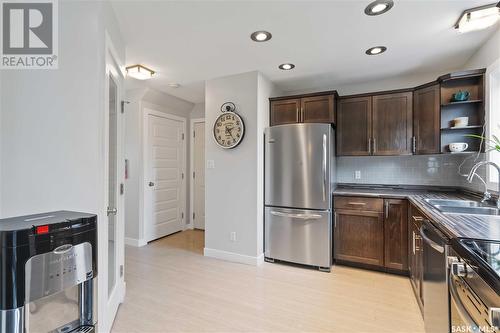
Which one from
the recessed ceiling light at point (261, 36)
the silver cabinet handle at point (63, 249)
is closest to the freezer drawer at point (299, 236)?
the recessed ceiling light at point (261, 36)

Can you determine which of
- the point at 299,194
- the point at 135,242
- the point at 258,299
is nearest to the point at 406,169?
the point at 299,194

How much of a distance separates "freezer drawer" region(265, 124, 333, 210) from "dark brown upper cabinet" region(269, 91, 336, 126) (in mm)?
280

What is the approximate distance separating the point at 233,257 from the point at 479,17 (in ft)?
11.0

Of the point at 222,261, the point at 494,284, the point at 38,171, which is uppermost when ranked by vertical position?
the point at 38,171

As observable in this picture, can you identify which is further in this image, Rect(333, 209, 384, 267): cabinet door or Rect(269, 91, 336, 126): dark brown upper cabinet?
Rect(269, 91, 336, 126): dark brown upper cabinet

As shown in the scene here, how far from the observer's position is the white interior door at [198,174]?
4797 mm

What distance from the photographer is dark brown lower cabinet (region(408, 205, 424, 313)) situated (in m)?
2.01

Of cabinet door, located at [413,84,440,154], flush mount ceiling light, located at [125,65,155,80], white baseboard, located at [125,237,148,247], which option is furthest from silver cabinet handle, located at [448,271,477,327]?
white baseboard, located at [125,237,148,247]

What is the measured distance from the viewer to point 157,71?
306 cm

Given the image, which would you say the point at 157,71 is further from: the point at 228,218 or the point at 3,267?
the point at 3,267

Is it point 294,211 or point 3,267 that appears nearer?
point 3,267

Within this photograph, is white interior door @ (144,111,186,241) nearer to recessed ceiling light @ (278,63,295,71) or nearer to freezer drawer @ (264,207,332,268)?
freezer drawer @ (264,207,332,268)

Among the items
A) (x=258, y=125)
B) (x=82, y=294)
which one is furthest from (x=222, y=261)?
(x=82, y=294)

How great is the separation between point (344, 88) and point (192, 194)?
3359mm
